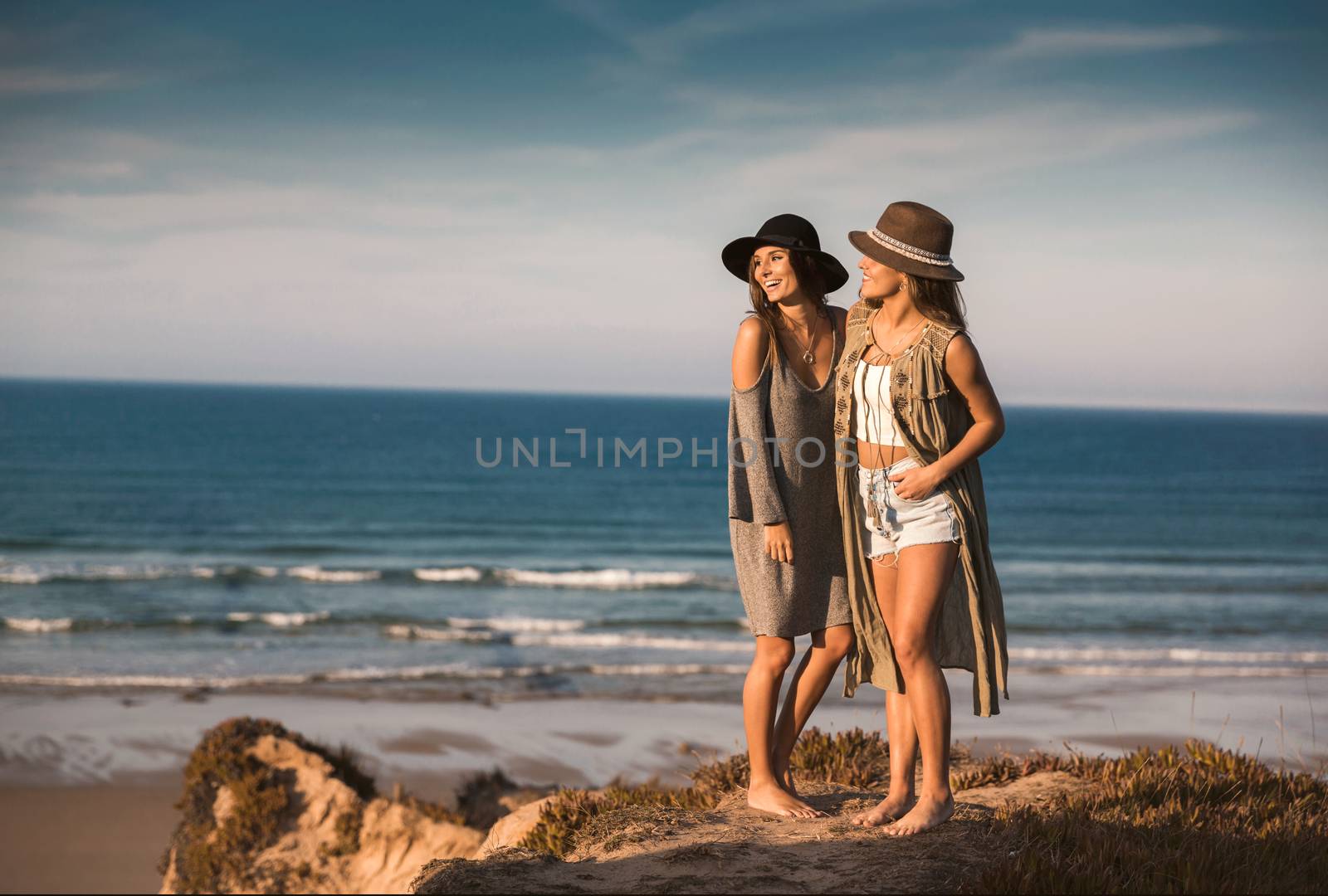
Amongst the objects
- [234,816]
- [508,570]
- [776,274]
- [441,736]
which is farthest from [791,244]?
[508,570]

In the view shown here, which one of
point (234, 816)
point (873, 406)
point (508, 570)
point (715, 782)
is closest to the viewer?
point (873, 406)

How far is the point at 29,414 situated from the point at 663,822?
88073 mm

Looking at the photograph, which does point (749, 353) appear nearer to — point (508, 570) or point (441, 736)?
point (441, 736)

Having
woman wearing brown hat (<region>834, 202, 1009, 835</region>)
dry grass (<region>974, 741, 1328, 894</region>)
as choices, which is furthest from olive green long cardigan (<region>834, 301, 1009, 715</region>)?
dry grass (<region>974, 741, 1328, 894</region>)

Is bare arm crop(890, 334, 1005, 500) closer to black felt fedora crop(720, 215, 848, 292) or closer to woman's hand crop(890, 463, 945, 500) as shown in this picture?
woman's hand crop(890, 463, 945, 500)

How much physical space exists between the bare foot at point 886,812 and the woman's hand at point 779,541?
3.54 feet

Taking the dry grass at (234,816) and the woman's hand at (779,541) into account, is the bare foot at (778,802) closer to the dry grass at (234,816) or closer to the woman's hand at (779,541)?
the woman's hand at (779,541)

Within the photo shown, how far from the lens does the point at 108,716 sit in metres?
12.5

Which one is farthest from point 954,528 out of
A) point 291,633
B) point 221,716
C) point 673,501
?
point 673,501

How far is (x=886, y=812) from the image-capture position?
4074mm

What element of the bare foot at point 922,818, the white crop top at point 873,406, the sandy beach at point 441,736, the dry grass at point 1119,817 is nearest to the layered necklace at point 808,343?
the white crop top at point 873,406

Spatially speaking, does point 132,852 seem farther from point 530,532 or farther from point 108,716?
point 530,532

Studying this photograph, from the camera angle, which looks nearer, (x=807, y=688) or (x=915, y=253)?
(x=915, y=253)

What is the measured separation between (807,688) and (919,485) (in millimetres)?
1094
